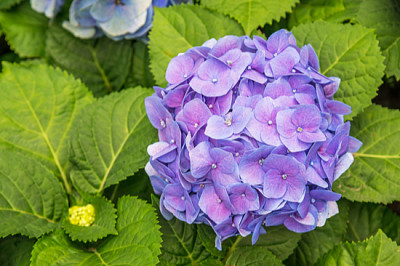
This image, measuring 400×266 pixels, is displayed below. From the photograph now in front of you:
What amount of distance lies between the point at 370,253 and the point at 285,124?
519 mm

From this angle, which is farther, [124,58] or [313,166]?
[124,58]

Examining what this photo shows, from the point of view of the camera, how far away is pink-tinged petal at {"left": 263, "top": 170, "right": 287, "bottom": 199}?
109cm

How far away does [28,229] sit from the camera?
1374 mm

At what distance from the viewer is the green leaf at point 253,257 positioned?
1.41 m

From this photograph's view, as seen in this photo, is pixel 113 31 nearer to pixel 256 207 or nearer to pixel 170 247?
pixel 170 247

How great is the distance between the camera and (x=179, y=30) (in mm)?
1546

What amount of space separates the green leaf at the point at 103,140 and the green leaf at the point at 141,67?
46 centimetres

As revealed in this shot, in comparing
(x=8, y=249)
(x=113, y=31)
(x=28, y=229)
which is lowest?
(x=8, y=249)

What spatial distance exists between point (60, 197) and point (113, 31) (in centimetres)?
72

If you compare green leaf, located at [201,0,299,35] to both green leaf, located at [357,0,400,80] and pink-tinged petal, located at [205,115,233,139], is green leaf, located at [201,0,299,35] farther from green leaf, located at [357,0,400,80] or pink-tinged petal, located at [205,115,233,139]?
pink-tinged petal, located at [205,115,233,139]

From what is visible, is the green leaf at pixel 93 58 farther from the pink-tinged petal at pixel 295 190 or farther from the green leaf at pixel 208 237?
the pink-tinged petal at pixel 295 190

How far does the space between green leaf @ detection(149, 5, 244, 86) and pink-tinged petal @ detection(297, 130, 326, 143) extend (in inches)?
23.6

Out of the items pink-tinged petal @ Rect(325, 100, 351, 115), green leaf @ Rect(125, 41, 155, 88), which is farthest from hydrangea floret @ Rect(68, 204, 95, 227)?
pink-tinged petal @ Rect(325, 100, 351, 115)

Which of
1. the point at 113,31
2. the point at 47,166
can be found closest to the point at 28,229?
the point at 47,166
